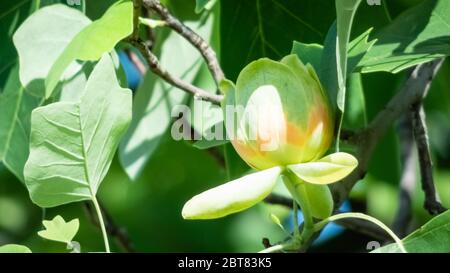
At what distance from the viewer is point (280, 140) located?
1.08 m

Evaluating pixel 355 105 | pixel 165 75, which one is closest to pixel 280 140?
pixel 165 75

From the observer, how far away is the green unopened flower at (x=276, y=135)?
3.47ft

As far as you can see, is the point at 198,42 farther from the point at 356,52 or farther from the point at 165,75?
the point at 356,52

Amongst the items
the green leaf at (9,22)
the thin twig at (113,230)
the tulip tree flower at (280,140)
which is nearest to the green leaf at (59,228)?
the tulip tree flower at (280,140)

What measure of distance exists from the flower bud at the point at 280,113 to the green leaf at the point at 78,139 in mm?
148

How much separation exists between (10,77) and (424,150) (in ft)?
2.11

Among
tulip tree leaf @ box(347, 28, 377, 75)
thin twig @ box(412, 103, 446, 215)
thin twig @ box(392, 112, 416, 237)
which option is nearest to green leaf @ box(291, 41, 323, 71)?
tulip tree leaf @ box(347, 28, 377, 75)

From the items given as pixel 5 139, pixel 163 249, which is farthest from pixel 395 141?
pixel 5 139

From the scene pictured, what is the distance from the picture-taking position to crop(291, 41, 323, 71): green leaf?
1.17m

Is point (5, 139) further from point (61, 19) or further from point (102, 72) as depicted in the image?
point (102, 72)

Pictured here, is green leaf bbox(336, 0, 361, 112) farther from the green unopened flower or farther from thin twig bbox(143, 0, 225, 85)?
thin twig bbox(143, 0, 225, 85)

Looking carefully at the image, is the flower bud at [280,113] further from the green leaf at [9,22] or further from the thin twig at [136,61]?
the thin twig at [136,61]

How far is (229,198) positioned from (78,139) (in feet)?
0.69

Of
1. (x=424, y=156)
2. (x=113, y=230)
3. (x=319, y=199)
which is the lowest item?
(x=113, y=230)
